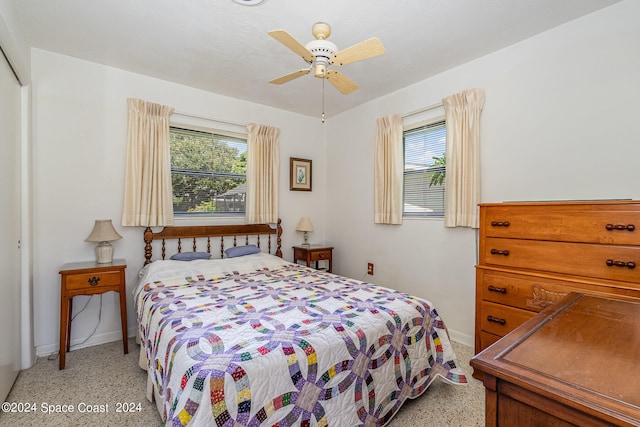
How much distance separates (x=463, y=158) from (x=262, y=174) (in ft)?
7.53

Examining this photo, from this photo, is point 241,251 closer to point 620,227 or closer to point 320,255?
point 320,255

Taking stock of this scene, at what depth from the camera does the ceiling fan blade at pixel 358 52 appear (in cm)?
184

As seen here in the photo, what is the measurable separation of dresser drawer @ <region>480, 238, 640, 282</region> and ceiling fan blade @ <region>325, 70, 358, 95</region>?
1.56m

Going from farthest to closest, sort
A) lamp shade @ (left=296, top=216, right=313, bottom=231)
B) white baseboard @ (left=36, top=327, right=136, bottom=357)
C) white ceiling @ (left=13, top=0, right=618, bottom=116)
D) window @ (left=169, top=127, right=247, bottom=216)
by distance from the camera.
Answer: lamp shade @ (left=296, top=216, right=313, bottom=231) → window @ (left=169, top=127, right=247, bottom=216) → white baseboard @ (left=36, top=327, right=136, bottom=357) → white ceiling @ (left=13, top=0, right=618, bottom=116)

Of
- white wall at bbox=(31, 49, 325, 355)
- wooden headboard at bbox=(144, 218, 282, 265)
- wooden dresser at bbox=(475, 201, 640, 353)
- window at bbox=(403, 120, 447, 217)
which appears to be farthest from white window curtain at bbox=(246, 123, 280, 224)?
wooden dresser at bbox=(475, 201, 640, 353)

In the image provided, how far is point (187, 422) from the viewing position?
1150 mm

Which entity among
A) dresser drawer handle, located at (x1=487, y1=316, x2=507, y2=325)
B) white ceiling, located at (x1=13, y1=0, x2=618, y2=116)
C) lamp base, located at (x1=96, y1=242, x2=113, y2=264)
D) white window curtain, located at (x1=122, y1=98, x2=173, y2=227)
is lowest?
dresser drawer handle, located at (x1=487, y1=316, x2=507, y2=325)

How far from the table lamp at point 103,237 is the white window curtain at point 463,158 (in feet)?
10.3

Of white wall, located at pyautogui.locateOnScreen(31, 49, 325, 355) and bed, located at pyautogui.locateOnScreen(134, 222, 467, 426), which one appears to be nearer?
bed, located at pyautogui.locateOnScreen(134, 222, 467, 426)

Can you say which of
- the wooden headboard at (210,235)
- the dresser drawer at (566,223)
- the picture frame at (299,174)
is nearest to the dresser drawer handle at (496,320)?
the dresser drawer at (566,223)

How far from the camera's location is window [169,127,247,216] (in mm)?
3420

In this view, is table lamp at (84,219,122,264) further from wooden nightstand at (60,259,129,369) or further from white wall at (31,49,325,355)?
white wall at (31,49,325,355)

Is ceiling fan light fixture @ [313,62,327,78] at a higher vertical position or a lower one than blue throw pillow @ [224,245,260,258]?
higher

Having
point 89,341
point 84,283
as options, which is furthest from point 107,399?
point 89,341
